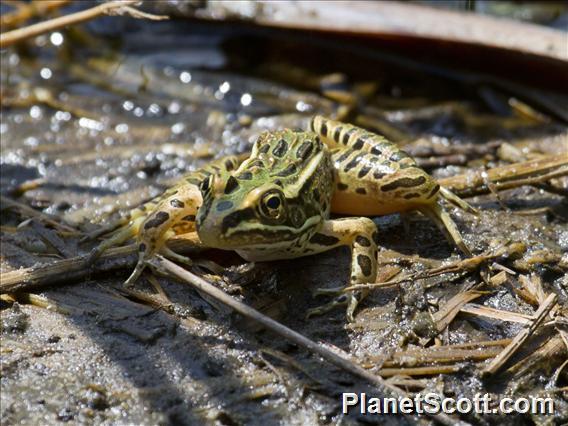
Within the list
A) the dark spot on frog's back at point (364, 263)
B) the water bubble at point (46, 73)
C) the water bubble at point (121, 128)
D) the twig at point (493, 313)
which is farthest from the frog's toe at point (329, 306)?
the water bubble at point (46, 73)

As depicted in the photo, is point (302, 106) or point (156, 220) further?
point (302, 106)

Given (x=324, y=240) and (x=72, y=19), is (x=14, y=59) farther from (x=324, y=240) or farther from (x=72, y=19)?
(x=324, y=240)

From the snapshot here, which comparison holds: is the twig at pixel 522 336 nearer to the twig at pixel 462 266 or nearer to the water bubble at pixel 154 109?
the twig at pixel 462 266

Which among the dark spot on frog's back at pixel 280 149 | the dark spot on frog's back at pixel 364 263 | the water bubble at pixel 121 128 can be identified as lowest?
the water bubble at pixel 121 128

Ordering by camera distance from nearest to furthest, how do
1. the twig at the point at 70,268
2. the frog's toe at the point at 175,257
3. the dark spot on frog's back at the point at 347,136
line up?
1. the twig at the point at 70,268
2. the frog's toe at the point at 175,257
3. the dark spot on frog's back at the point at 347,136

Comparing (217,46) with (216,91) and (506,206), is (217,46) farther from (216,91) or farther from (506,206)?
(506,206)

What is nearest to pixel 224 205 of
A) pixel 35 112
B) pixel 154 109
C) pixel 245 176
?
pixel 245 176

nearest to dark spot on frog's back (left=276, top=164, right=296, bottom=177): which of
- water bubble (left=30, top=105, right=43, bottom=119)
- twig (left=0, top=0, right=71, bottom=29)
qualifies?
water bubble (left=30, top=105, right=43, bottom=119)

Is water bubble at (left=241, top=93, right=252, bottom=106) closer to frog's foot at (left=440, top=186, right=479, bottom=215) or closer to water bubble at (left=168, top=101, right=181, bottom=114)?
water bubble at (left=168, top=101, right=181, bottom=114)
